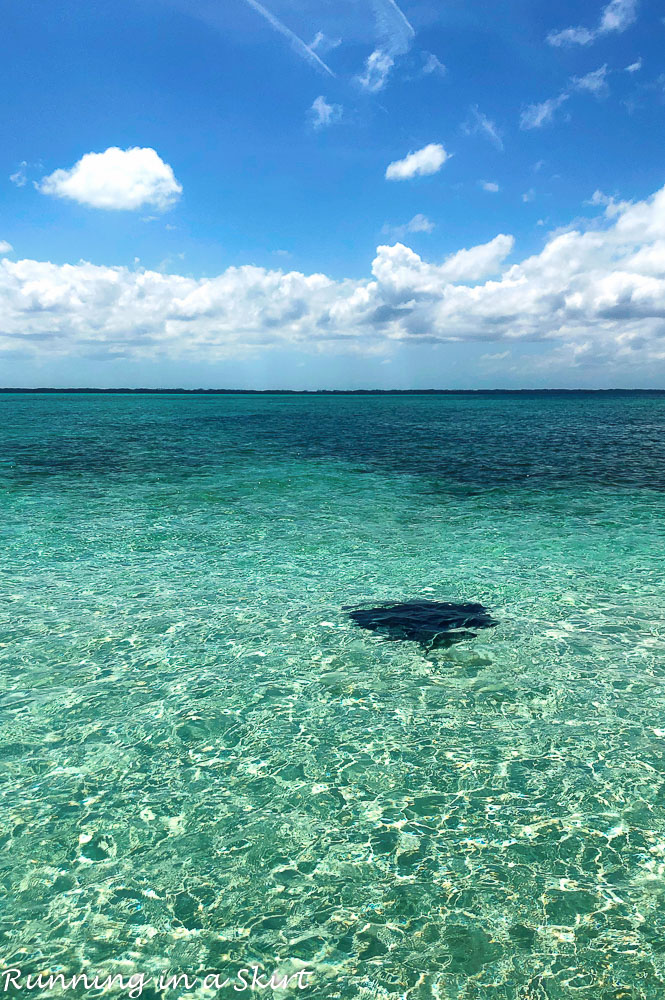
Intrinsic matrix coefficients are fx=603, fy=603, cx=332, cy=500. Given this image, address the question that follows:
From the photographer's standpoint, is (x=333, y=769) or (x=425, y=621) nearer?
(x=333, y=769)

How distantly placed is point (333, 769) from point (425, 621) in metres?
5.54

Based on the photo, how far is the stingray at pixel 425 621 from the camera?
40.0 feet

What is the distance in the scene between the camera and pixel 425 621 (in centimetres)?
1305

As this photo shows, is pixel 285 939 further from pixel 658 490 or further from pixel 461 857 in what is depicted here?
pixel 658 490

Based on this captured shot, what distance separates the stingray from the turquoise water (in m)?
0.35

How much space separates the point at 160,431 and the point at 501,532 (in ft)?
198

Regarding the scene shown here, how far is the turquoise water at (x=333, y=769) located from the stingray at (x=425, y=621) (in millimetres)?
352

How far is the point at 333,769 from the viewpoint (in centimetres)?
797

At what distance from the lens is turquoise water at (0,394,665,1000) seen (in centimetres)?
544

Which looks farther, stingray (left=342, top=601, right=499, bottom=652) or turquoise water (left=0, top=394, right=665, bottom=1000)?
stingray (left=342, top=601, right=499, bottom=652)

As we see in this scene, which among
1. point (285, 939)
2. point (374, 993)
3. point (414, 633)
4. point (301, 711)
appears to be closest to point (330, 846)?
point (285, 939)

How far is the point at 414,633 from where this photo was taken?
40.7ft

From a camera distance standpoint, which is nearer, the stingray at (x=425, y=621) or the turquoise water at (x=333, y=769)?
the turquoise water at (x=333, y=769)

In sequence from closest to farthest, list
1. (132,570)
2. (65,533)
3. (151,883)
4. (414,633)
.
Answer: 1. (151,883)
2. (414,633)
3. (132,570)
4. (65,533)
